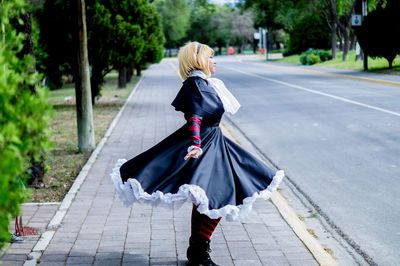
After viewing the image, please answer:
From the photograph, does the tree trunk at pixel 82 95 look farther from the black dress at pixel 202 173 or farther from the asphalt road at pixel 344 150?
the black dress at pixel 202 173

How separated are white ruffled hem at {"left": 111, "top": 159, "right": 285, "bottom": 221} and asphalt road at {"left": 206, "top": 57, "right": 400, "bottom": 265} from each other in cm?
134

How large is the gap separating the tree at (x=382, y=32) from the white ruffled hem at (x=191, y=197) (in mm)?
21568

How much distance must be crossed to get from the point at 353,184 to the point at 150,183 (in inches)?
146

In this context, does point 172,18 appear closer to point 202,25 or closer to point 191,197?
point 202,25

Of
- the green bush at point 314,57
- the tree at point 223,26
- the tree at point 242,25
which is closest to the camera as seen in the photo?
the green bush at point 314,57

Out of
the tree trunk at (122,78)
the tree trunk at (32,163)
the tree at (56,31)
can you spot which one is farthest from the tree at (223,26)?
the tree trunk at (32,163)

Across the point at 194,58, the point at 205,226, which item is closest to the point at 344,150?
the point at 205,226

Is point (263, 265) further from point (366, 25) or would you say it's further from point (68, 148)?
point (366, 25)

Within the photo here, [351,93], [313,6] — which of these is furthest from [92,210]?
[313,6]

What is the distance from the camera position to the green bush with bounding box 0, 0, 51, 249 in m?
2.03

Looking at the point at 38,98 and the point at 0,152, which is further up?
the point at 38,98

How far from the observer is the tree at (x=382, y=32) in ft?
76.5

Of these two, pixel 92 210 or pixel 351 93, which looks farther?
pixel 351 93

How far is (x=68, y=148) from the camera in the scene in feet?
30.6
